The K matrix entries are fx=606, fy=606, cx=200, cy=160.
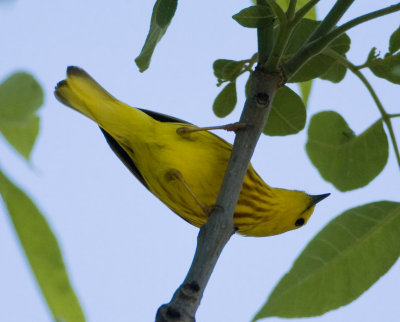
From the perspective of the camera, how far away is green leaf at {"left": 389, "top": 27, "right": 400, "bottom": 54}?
1883 millimetres

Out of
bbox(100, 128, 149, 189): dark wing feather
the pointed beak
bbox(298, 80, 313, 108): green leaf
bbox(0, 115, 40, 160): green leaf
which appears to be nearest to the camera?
bbox(0, 115, 40, 160): green leaf

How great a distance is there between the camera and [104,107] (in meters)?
2.66

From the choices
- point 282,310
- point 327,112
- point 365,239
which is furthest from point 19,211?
point 327,112

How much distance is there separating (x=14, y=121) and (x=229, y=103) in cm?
155

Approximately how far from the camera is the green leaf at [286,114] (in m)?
2.04

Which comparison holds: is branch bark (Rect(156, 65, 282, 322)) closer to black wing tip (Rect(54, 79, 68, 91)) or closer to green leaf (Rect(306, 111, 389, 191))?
green leaf (Rect(306, 111, 389, 191))

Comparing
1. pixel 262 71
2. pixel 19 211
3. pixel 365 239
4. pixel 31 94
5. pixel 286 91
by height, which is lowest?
pixel 19 211

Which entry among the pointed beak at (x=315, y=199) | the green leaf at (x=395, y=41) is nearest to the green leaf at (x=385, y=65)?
the green leaf at (x=395, y=41)

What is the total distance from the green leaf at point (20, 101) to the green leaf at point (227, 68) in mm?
1292

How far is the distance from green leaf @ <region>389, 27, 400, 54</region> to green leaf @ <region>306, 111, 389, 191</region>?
27 centimetres

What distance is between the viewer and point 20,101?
697mm

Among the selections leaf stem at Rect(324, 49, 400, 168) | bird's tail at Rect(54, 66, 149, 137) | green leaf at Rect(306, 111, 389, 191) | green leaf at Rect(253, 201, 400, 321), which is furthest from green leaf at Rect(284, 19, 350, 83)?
bird's tail at Rect(54, 66, 149, 137)

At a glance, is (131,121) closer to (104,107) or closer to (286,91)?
(104,107)

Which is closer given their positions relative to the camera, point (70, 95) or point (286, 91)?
point (286, 91)
